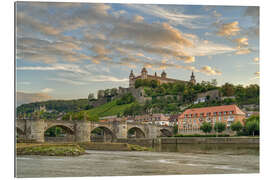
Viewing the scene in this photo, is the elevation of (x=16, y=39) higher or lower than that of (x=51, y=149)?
higher

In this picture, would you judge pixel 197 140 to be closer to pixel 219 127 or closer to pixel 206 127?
pixel 206 127

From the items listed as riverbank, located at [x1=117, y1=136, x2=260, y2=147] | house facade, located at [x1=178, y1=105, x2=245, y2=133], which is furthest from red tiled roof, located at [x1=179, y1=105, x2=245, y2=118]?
riverbank, located at [x1=117, y1=136, x2=260, y2=147]

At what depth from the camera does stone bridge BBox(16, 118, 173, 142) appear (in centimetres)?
2041

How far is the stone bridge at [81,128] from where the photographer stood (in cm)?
2041

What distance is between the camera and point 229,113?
2006 centimetres

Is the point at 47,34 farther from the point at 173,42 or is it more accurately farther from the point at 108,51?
the point at 173,42

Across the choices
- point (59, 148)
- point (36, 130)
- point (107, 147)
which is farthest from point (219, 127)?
point (59, 148)

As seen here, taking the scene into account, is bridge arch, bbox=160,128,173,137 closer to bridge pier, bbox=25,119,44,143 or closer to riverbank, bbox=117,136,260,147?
riverbank, bbox=117,136,260,147

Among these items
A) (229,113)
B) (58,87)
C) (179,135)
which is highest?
(58,87)

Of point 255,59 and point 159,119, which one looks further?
point 159,119

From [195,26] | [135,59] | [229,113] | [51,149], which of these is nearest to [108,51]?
[135,59]

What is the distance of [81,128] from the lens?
86.7ft

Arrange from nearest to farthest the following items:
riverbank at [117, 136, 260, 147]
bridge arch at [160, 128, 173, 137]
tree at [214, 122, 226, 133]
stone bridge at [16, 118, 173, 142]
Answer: stone bridge at [16, 118, 173, 142], riverbank at [117, 136, 260, 147], tree at [214, 122, 226, 133], bridge arch at [160, 128, 173, 137]

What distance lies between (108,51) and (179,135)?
593 inches
